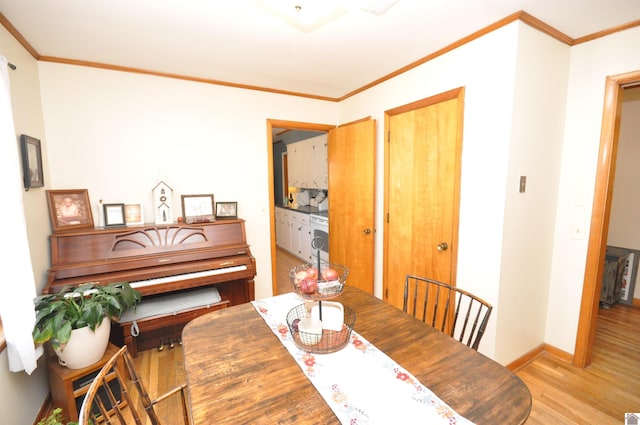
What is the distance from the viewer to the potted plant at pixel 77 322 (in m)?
1.49

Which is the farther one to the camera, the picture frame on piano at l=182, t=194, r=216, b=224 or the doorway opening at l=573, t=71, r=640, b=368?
the picture frame on piano at l=182, t=194, r=216, b=224

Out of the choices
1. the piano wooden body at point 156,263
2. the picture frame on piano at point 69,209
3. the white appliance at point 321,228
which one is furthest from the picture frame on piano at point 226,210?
the white appliance at point 321,228

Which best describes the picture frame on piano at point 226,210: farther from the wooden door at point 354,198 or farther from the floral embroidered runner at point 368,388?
the floral embroidered runner at point 368,388

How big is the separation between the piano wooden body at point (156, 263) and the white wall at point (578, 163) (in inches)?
95.1

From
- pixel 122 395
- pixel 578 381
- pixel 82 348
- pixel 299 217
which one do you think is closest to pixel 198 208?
pixel 82 348

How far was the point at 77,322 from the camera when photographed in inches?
62.4

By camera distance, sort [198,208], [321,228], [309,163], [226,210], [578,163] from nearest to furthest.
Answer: [578,163]
[198,208]
[226,210]
[321,228]
[309,163]

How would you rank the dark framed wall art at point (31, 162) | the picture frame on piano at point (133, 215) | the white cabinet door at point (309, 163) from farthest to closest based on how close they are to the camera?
the white cabinet door at point (309, 163) → the picture frame on piano at point (133, 215) → the dark framed wall art at point (31, 162)

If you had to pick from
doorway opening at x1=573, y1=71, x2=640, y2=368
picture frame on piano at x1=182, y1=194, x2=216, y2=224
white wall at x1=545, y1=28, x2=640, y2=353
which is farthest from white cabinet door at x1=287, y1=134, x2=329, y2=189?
doorway opening at x1=573, y1=71, x2=640, y2=368

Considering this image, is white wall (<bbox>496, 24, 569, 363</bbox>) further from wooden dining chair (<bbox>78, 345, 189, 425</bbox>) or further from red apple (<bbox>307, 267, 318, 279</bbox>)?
wooden dining chair (<bbox>78, 345, 189, 425</bbox>)

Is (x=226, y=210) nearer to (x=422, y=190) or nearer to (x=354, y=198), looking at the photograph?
(x=354, y=198)

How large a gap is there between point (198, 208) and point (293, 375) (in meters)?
2.10

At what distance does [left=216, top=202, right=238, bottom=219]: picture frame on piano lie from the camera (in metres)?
2.80

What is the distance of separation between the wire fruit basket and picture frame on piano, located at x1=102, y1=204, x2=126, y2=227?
1913 mm
